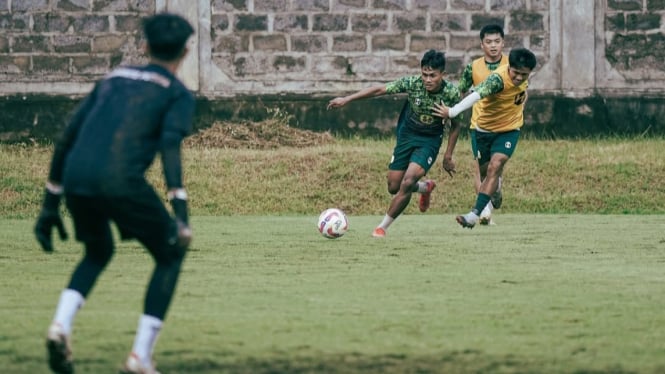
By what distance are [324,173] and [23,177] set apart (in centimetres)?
427

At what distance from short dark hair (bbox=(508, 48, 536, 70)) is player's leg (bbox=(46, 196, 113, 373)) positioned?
24.7 ft

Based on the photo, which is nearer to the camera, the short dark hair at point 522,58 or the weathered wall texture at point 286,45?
the short dark hair at point 522,58

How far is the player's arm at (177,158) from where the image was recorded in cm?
611

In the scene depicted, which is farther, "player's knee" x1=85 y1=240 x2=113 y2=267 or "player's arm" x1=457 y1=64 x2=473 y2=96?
"player's arm" x1=457 y1=64 x2=473 y2=96

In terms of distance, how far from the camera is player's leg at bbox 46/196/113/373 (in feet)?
19.9

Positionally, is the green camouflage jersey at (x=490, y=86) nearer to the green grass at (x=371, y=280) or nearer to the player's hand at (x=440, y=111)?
the player's hand at (x=440, y=111)

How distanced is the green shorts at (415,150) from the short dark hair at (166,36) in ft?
24.1

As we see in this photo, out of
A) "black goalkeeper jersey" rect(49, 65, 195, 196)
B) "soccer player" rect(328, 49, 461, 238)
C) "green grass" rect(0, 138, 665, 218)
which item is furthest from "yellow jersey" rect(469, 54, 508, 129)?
"black goalkeeper jersey" rect(49, 65, 195, 196)

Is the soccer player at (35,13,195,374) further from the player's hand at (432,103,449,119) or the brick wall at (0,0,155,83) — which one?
the brick wall at (0,0,155,83)

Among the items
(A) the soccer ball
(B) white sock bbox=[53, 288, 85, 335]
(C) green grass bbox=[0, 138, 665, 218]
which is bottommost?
(C) green grass bbox=[0, 138, 665, 218]

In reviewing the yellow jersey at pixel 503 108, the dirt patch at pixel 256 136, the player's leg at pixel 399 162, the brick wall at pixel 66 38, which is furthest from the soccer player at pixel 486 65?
the brick wall at pixel 66 38

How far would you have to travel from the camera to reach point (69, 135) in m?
6.50

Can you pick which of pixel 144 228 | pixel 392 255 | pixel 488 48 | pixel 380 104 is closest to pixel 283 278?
pixel 392 255

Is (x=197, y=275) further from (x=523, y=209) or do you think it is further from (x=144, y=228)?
(x=523, y=209)
